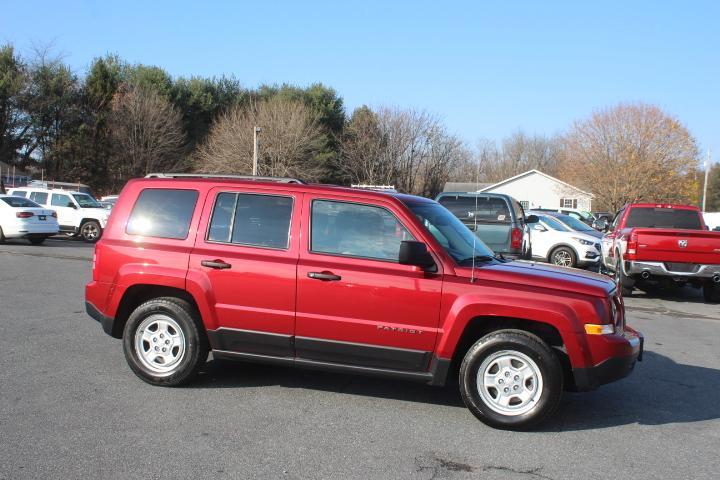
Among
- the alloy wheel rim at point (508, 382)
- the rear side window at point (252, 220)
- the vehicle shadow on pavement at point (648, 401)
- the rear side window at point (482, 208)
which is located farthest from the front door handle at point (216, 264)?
the rear side window at point (482, 208)

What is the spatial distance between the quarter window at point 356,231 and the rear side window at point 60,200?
2029cm

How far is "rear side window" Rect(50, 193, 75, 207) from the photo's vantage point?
23.0m

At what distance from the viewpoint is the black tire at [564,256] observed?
706 inches

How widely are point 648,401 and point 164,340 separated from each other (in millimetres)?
4366

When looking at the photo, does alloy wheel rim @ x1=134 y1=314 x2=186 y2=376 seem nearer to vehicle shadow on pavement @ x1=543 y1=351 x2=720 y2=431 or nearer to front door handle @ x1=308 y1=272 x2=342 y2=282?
front door handle @ x1=308 y1=272 x2=342 y2=282

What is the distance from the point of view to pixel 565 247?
18.0m

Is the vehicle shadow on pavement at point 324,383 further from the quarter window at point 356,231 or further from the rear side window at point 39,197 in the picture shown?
the rear side window at point 39,197

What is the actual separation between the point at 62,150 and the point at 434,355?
4877 centimetres

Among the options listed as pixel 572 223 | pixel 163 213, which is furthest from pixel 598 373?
pixel 572 223

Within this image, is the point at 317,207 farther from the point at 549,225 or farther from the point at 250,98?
the point at 250,98

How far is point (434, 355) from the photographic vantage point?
16.4 ft

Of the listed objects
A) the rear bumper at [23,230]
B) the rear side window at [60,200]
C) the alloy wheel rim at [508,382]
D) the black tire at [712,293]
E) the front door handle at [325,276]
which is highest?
the rear side window at [60,200]

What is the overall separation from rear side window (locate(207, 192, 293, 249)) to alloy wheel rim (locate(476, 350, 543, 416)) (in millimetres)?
1934

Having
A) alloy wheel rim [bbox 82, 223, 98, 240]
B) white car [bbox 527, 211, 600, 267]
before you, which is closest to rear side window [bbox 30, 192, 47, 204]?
alloy wheel rim [bbox 82, 223, 98, 240]
